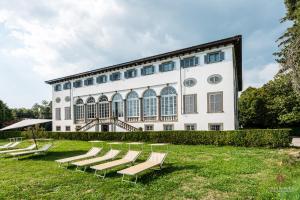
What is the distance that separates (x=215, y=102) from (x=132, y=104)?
36.3 feet

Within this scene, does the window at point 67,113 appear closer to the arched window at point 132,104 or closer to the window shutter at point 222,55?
the arched window at point 132,104

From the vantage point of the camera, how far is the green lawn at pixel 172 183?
22.2ft

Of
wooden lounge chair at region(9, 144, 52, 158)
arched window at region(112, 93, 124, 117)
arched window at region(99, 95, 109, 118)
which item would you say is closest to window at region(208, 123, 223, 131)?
arched window at region(112, 93, 124, 117)

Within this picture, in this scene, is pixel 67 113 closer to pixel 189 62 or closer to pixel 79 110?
pixel 79 110

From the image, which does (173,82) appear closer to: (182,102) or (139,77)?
(182,102)

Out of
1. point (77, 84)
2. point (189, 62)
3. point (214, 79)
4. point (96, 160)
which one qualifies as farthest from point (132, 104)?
point (96, 160)

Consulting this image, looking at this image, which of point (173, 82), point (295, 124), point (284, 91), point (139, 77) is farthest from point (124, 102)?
point (295, 124)

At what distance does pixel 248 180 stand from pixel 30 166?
375 inches

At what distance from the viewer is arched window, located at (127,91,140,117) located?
2975 centimetres

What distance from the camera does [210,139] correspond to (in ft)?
59.9

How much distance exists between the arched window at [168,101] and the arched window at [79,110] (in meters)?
14.5

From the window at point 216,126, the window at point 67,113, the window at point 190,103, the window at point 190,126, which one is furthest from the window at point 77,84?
the window at point 216,126

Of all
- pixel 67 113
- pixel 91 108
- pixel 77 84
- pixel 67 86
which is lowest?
pixel 67 113

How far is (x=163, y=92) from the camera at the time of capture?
27.2 meters
